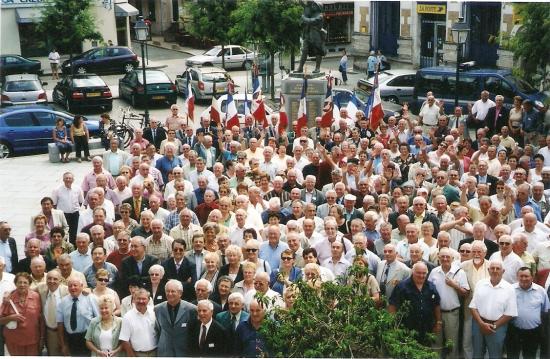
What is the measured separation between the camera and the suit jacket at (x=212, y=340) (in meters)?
9.15

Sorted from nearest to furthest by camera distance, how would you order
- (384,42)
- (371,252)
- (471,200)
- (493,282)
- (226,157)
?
(493,282) → (371,252) → (471,200) → (226,157) → (384,42)

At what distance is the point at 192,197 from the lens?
519 inches

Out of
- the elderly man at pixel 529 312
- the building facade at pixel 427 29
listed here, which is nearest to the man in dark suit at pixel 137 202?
the elderly man at pixel 529 312

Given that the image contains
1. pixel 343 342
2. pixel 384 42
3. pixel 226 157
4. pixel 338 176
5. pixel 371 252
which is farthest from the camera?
pixel 384 42

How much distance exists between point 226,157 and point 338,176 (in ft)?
9.82

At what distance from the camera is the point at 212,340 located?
9164mm

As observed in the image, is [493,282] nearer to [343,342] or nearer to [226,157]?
[343,342]

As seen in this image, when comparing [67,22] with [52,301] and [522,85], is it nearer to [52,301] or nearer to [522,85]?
[522,85]

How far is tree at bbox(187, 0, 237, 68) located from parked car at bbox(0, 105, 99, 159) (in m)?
13.9

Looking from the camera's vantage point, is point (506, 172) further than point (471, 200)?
Yes

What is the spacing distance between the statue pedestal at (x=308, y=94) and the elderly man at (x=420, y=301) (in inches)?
464

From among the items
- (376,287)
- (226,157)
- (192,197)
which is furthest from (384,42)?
(376,287)

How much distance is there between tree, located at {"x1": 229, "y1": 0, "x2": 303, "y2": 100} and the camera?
29.5 metres

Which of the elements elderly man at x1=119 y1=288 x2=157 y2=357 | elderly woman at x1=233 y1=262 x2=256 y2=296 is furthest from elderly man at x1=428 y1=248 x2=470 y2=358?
elderly man at x1=119 y1=288 x2=157 y2=357
